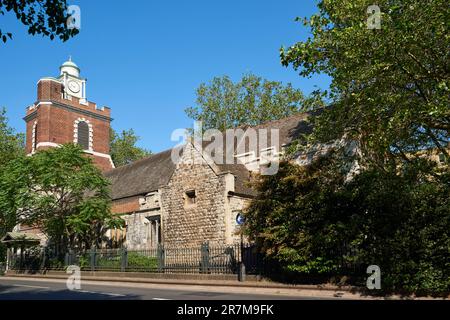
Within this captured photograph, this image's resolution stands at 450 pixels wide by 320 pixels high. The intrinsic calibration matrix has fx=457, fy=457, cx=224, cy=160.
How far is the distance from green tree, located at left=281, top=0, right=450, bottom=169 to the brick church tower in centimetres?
3651

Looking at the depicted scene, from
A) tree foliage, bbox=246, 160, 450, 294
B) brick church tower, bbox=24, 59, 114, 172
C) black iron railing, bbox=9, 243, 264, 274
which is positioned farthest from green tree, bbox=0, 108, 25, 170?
tree foliage, bbox=246, 160, 450, 294

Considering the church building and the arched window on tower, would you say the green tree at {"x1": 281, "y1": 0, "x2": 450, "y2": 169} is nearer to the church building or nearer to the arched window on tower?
the church building

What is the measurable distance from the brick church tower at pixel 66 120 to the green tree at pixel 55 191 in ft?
59.1

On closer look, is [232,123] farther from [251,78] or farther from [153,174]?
[153,174]

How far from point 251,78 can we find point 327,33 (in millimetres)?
29775

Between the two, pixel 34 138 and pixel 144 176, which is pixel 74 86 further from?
pixel 144 176

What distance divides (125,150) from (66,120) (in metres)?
16.2

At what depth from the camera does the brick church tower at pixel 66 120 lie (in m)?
51.0

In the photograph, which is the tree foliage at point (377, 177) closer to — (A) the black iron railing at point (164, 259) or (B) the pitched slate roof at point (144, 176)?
(A) the black iron railing at point (164, 259)

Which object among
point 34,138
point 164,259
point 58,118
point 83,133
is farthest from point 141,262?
point 34,138

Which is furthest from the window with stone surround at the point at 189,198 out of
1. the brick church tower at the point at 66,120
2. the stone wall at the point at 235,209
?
the brick church tower at the point at 66,120

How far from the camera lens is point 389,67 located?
15.0 metres

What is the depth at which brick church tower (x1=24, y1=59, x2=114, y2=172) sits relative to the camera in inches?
2009

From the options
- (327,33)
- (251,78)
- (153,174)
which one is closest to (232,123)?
(251,78)
